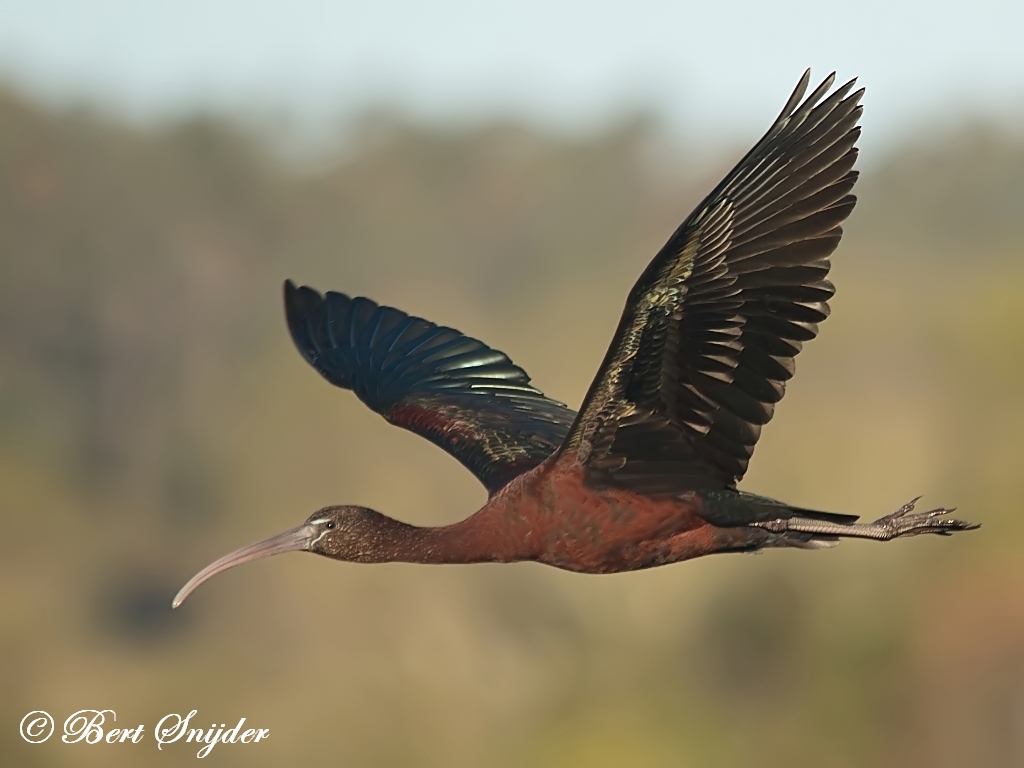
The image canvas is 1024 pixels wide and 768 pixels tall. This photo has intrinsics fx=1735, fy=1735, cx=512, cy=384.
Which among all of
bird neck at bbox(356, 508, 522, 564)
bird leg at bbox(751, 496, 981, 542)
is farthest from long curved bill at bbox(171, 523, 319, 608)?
bird leg at bbox(751, 496, 981, 542)

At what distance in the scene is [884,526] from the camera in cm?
1045

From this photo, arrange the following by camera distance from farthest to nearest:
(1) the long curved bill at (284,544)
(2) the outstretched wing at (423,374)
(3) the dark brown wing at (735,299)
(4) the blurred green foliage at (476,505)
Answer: (4) the blurred green foliage at (476,505), (2) the outstretched wing at (423,374), (1) the long curved bill at (284,544), (3) the dark brown wing at (735,299)

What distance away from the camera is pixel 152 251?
54812 millimetres

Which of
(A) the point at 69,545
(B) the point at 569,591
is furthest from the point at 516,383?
(A) the point at 69,545

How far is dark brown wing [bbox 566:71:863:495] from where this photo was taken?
30.1 ft

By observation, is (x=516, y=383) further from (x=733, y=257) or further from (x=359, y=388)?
(x=733, y=257)

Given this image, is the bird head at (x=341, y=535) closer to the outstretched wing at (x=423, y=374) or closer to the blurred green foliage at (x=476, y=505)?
the outstretched wing at (x=423, y=374)

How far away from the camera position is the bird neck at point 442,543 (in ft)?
33.1

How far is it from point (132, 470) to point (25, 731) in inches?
402

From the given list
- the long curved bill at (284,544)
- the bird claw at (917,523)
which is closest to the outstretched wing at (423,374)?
the long curved bill at (284,544)

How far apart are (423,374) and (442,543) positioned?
8.59 ft

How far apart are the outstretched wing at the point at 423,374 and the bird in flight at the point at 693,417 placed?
367mm

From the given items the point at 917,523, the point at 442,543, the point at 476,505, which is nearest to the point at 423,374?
the point at 442,543

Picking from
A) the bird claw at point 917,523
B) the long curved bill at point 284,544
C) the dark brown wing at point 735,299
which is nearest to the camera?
the dark brown wing at point 735,299
